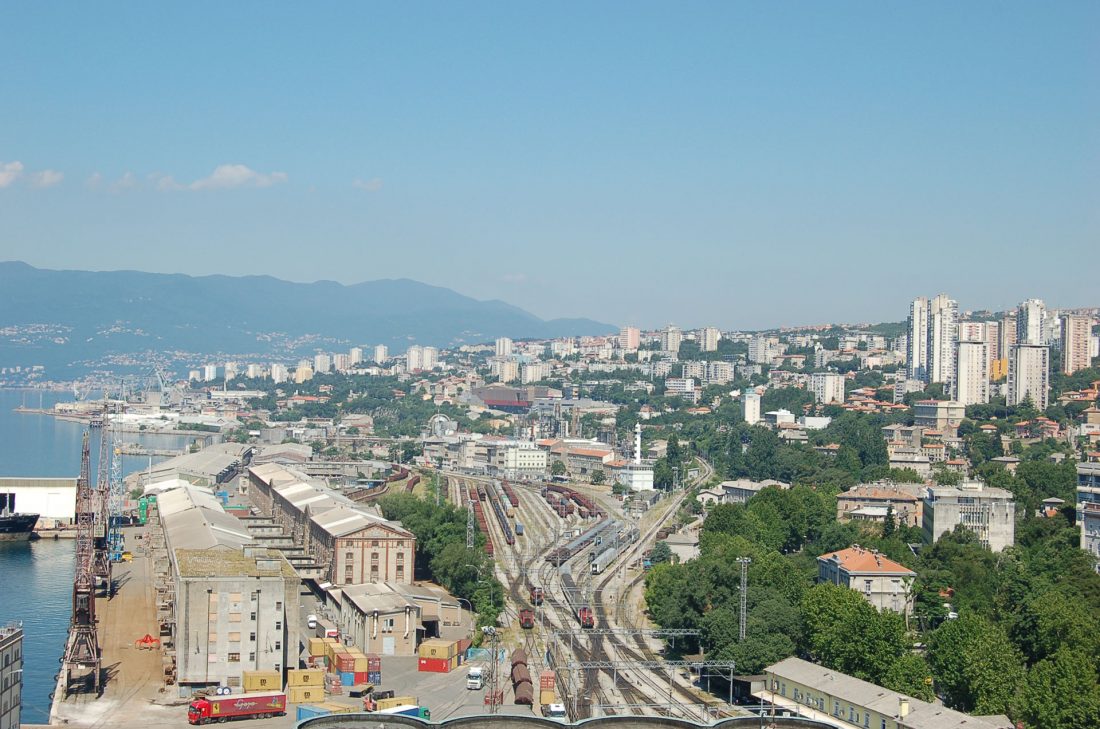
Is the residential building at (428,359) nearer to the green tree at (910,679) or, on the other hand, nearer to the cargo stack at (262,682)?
the cargo stack at (262,682)

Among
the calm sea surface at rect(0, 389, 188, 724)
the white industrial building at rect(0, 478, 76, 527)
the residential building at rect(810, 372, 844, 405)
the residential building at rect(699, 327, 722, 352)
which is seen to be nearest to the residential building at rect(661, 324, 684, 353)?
the residential building at rect(699, 327, 722, 352)

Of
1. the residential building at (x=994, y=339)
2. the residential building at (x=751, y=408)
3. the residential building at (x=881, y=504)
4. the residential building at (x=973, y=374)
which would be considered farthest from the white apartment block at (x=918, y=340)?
the residential building at (x=881, y=504)

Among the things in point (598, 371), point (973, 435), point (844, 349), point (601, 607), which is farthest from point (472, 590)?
point (598, 371)

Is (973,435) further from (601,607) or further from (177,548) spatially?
(177,548)

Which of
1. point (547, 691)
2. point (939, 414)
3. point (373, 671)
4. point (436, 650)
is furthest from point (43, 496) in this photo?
point (939, 414)

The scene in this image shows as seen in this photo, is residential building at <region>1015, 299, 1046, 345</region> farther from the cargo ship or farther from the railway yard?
the cargo ship

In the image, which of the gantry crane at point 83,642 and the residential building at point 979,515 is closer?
the gantry crane at point 83,642
